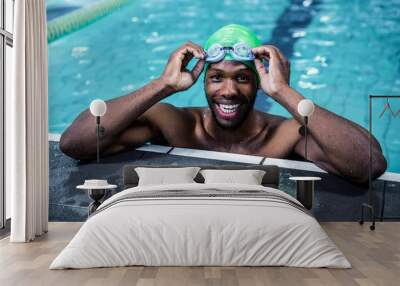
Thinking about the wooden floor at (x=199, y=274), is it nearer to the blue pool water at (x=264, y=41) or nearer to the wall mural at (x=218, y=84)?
the wall mural at (x=218, y=84)

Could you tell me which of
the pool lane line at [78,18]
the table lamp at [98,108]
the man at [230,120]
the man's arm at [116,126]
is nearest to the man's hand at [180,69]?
the man at [230,120]

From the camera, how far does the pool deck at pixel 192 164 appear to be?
761 cm

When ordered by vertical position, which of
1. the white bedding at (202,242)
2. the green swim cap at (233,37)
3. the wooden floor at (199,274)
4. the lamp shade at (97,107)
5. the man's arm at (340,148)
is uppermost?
the green swim cap at (233,37)

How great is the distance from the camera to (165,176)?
6762 millimetres

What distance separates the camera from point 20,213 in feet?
19.6

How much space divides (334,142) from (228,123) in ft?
4.68

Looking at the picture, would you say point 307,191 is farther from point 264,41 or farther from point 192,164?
point 264,41

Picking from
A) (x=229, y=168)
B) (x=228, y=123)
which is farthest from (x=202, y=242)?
(x=228, y=123)

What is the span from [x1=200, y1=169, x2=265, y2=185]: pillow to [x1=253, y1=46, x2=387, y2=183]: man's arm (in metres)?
1.00

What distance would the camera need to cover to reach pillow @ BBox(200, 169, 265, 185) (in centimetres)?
Result: 672

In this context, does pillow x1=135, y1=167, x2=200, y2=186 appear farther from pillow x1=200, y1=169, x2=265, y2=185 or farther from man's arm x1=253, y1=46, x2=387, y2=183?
man's arm x1=253, y1=46, x2=387, y2=183

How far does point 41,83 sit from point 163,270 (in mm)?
3115

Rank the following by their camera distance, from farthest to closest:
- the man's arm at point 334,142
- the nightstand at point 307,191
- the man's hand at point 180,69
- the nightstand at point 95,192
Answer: the man's hand at point 180,69, the man's arm at point 334,142, the nightstand at point 307,191, the nightstand at point 95,192

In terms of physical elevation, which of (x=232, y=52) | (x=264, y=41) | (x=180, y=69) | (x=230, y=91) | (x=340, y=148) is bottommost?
(x=340, y=148)
